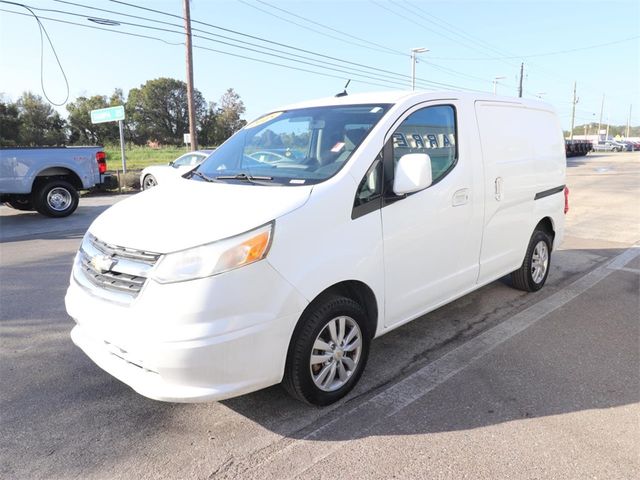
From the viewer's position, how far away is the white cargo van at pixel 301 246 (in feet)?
7.89

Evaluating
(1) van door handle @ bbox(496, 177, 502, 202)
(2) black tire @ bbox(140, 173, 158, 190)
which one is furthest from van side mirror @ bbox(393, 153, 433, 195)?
(2) black tire @ bbox(140, 173, 158, 190)

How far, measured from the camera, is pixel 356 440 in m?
2.65

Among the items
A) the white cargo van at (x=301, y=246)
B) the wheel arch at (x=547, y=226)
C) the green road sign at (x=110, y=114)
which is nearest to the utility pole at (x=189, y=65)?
the green road sign at (x=110, y=114)


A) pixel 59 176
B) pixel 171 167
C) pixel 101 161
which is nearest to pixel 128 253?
pixel 59 176

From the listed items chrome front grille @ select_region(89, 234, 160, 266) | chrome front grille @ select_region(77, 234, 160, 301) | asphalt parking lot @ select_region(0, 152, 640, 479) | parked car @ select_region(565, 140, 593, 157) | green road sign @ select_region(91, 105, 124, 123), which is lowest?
asphalt parking lot @ select_region(0, 152, 640, 479)

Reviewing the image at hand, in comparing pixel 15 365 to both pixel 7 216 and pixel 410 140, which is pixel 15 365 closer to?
pixel 410 140

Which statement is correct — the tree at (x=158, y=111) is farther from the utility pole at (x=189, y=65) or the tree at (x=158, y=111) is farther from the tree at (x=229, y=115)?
the utility pole at (x=189, y=65)

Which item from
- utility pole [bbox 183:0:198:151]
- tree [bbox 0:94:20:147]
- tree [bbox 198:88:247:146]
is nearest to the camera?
utility pole [bbox 183:0:198:151]

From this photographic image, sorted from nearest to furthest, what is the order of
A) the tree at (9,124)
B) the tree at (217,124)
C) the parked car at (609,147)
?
1. the tree at (9,124)
2. the parked car at (609,147)
3. the tree at (217,124)

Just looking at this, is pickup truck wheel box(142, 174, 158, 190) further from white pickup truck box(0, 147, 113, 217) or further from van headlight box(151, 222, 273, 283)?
van headlight box(151, 222, 273, 283)

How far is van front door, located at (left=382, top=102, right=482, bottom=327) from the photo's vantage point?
3182 mm

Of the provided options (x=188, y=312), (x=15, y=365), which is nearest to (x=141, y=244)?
(x=188, y=312)

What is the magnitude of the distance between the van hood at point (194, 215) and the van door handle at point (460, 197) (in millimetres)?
1345

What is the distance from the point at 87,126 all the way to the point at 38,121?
10.8 metres
